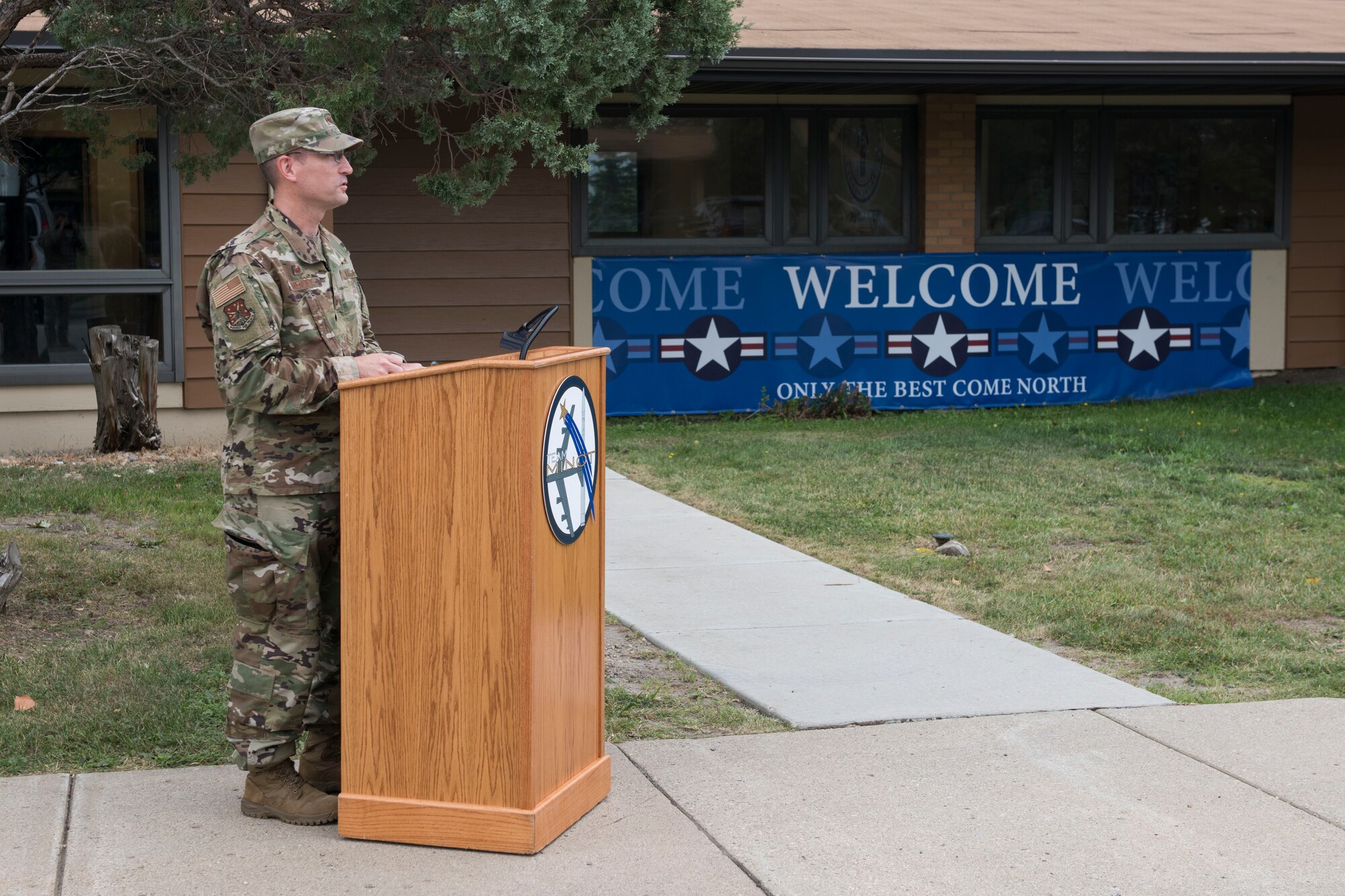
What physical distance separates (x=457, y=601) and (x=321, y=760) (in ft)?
2.48

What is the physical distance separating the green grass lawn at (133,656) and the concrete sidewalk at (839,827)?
0.86 ft

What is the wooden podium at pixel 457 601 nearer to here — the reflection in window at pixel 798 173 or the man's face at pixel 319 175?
the man's face at pixel 319 175

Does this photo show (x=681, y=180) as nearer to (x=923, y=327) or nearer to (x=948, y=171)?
(x=948, y=171)

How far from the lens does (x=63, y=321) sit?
11.2 metres

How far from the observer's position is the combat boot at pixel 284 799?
384cm

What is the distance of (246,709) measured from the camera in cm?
376

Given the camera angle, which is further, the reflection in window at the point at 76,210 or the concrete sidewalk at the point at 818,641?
the reflection in window at the point at 76,210

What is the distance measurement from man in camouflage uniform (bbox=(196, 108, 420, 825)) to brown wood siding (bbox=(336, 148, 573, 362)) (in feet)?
29.5

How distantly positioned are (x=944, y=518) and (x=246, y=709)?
5136 millimetres

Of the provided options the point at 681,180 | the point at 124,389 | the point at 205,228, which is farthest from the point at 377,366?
the point at 681,180

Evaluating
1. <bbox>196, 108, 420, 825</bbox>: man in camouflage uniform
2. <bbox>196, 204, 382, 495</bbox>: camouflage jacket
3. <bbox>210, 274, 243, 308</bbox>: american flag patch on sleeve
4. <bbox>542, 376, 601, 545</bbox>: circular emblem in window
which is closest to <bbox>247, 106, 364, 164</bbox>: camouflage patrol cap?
<bbox>196, 108, 420, 825</bbox>: man in camouflage uniform

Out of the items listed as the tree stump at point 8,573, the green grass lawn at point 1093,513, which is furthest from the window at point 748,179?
the tree stump at point 8,573

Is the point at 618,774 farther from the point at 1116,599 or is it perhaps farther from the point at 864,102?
the point at 864,102

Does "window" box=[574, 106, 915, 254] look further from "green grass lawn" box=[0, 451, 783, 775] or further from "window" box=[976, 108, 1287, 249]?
"green grass lawn" box=[0, 451, 783, 775]
